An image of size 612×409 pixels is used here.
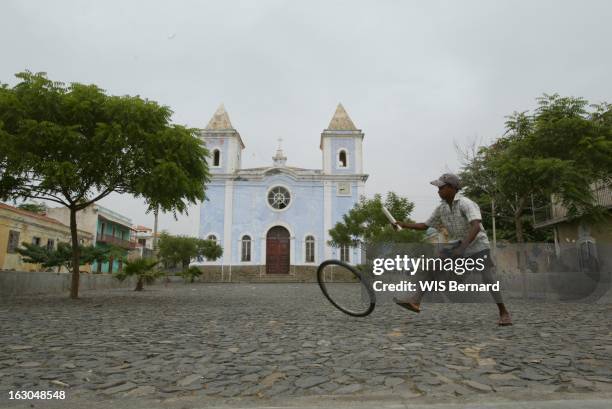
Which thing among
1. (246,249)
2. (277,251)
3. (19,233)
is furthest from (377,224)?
(19,233)

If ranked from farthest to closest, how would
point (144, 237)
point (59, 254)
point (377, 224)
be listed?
point (144, 237), point (377, 224), point (59, 254)

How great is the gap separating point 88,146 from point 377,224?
56.3 feet

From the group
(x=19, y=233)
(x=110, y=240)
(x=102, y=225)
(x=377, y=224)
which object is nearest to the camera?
(x=19, y=233)

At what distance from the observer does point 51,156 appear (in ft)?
30.7

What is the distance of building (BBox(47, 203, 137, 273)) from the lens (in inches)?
1320

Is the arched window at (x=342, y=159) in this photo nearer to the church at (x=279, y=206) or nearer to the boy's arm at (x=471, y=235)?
the church at (x=279, y=206)

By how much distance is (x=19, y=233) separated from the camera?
21.9 metres

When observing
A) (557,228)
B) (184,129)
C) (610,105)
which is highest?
(610,105)

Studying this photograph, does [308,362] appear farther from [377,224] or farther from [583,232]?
[377,224]

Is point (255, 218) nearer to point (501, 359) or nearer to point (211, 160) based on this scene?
point (211, 160)

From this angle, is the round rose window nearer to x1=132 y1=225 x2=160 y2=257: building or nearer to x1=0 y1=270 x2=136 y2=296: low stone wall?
x1=0 y1=270 x2=136 y2=296: low stone wall

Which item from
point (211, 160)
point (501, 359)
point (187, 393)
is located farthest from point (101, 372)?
point (211, 160)

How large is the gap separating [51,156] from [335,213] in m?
25.9

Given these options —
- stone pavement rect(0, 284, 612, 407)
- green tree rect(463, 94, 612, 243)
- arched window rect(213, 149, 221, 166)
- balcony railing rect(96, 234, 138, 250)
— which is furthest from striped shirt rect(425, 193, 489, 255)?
balcony railing rect(96, 234, 138, 250)
